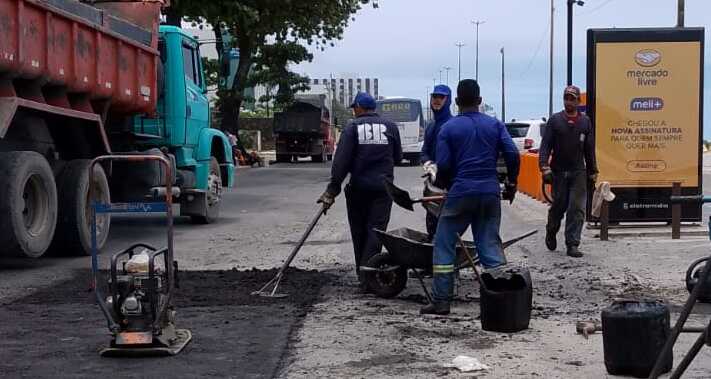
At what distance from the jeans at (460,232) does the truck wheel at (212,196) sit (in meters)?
8.19

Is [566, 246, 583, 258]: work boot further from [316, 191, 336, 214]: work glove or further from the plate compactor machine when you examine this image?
the plate compactor machine

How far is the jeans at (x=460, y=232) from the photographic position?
24.4 ft

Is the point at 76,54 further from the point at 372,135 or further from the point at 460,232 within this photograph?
the point at 460,232

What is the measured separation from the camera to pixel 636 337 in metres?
5.58

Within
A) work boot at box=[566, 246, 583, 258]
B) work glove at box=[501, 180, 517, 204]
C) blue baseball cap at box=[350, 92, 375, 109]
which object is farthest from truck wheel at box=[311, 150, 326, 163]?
work glove at box=[501, 180, 517, 204]

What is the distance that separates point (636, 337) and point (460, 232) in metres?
2.20

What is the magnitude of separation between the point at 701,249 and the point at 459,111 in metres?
5.00

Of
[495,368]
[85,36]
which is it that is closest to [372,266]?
[495,368]

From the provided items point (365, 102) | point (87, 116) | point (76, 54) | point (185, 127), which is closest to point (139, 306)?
point (365, 102)

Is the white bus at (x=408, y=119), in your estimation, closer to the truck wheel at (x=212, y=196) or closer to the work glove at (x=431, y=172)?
the truck wheel at (x=212, y=196)

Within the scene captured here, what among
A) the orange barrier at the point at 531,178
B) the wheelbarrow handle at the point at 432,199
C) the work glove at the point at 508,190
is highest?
the work glove at the point at 508,190

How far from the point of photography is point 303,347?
21.3ft

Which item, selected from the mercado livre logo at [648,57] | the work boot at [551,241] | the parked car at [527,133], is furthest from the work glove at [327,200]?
the parked car at [527,133]

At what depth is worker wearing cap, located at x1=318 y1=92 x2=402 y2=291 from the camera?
8586mm
